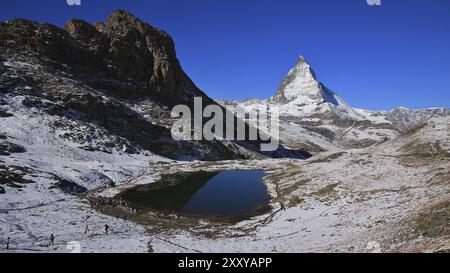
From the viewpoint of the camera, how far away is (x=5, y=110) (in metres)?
110

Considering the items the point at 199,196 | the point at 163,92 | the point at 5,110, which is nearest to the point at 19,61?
the point at 5,110

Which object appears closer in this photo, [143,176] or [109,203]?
[109,203]

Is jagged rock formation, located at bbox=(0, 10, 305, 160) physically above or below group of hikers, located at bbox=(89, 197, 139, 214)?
above

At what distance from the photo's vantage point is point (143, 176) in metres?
85.8

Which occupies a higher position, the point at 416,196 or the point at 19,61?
the point at 19,61

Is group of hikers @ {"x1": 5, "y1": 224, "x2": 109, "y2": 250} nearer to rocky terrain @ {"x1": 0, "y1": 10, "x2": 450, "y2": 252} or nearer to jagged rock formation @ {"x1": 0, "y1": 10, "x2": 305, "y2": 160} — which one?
rocky terrain @ {"x1": 0, "y1": 10, "x2": 450, "y2": 252}

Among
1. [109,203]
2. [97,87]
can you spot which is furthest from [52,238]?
[97,87]

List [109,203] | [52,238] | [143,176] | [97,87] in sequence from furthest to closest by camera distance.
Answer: [97,87] → [143,176] → [109,203] → [52,238]

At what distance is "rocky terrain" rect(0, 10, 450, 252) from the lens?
3597 cm

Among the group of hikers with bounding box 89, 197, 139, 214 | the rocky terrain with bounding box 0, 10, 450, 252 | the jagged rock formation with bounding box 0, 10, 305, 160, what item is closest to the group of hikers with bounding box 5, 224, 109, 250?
the rocky terrain with bounding box 0, 10, 450, 252

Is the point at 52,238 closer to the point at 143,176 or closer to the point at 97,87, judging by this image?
the point at 143,176

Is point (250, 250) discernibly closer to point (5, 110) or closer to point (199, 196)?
point (199, 196)

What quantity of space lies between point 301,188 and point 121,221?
31.0 meters
